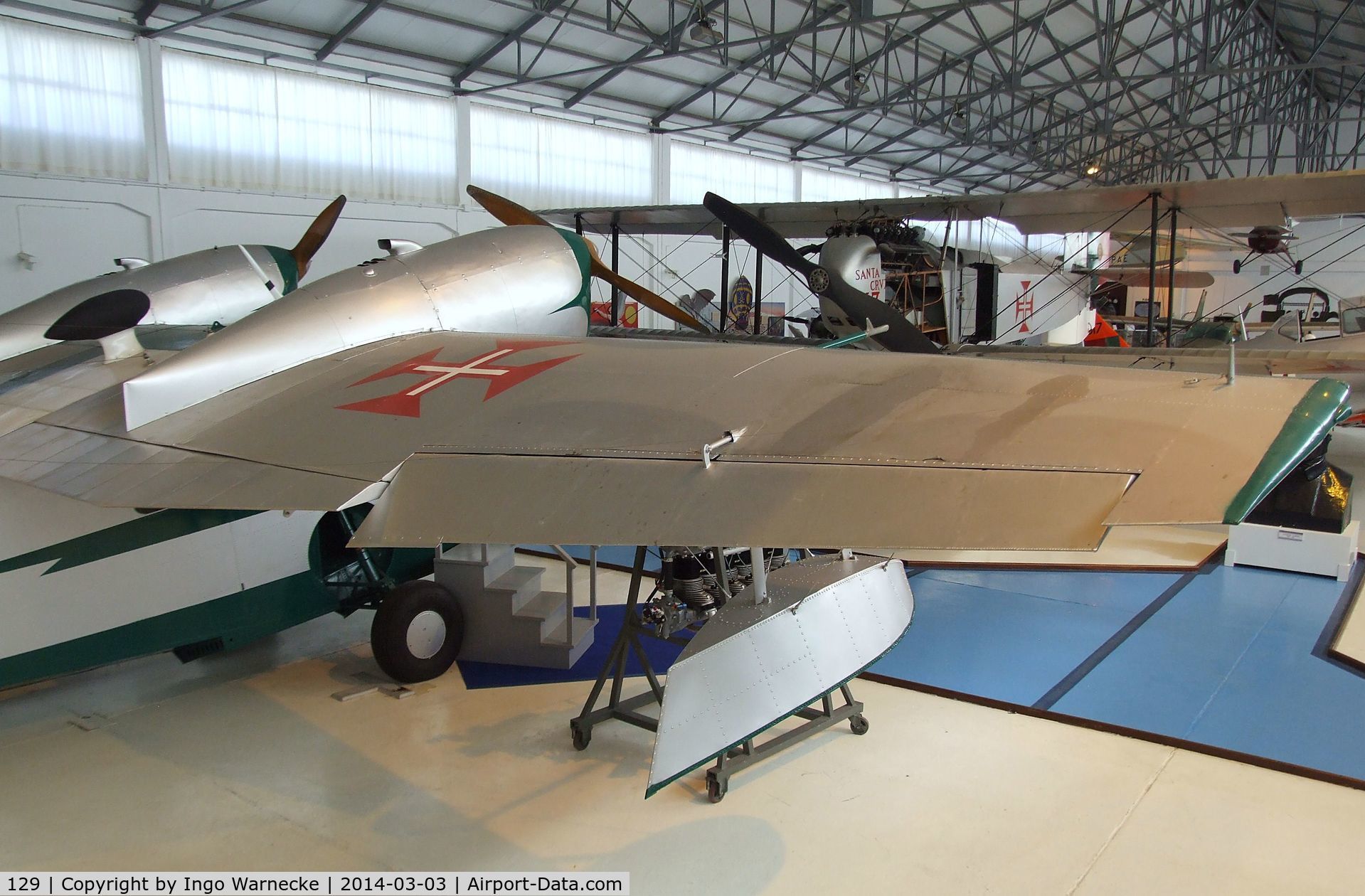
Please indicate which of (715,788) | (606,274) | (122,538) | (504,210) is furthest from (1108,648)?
(122,538)

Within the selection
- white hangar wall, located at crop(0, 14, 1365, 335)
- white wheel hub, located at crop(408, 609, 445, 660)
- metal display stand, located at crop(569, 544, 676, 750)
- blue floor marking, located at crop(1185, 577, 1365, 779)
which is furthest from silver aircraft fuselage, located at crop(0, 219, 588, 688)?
white hangar wall, located at crop(0, 14, 1365, 335)

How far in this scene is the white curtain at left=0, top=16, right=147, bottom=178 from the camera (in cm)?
1262

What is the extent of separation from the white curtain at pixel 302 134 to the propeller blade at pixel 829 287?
9536mm

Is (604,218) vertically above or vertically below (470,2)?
below

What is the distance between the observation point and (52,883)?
3.50m

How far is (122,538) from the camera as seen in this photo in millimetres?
4543

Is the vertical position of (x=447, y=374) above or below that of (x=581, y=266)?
below

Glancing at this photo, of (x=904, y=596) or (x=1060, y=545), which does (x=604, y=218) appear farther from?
(x=1060, y=545)

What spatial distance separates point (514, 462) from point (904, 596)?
3178 millimetres

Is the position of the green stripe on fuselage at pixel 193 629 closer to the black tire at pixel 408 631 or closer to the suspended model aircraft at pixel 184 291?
the black tire at pixel 408 631

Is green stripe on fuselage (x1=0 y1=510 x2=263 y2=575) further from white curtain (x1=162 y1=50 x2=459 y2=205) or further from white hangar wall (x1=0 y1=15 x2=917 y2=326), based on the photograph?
white curtain (x1=162 y1=50 x2=459 y2=205)

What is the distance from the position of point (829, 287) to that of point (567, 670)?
6.83 m

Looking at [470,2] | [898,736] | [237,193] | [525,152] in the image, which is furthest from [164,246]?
[898,736]

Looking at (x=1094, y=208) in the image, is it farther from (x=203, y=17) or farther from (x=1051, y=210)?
(x=203, y=17)
